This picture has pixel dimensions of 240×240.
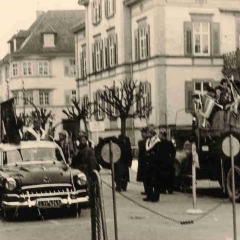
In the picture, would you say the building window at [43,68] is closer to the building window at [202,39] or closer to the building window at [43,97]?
the building window at [43,97]

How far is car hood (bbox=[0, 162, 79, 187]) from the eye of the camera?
14.3 metres

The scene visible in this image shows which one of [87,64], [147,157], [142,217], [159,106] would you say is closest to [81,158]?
[147,157]

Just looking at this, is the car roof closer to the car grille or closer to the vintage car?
the vintage car

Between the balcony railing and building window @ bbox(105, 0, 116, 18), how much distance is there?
8.66 m

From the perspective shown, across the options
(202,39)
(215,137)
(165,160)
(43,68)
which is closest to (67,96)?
(43,68)

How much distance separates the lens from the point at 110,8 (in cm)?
4831

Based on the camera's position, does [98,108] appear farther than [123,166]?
Yes

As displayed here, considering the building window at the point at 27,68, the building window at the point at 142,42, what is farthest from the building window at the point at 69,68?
the building window at the point at 142,42

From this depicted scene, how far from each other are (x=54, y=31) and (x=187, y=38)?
35.9 meters

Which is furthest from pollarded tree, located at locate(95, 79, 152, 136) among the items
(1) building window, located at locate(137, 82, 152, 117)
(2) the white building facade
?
(2) the white building facade

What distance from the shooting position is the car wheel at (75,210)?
Result: 14.5 metres

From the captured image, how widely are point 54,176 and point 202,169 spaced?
506 centimetres

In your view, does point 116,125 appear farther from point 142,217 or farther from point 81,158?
point 142,217

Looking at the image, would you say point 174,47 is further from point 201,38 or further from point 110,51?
point 110,51
